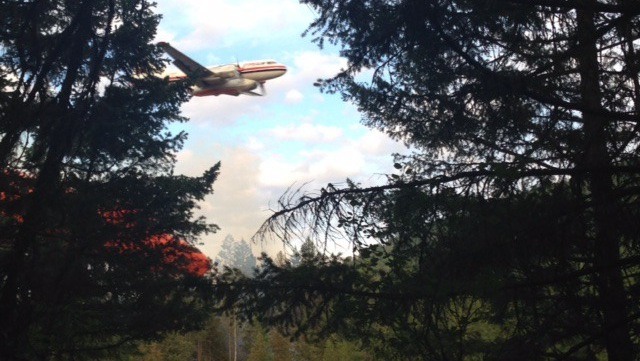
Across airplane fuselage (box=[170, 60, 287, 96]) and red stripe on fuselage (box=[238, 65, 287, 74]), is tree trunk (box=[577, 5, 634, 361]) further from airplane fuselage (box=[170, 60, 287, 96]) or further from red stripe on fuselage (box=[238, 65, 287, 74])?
red stripe on fuselage (box=[238, 65, 287, 74])

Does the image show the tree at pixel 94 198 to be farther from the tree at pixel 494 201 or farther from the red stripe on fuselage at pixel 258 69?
the red stripe on fuselage at pixel 258 69

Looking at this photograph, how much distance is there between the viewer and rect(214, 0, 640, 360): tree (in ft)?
15.5

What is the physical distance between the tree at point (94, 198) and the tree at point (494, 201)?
1.98m

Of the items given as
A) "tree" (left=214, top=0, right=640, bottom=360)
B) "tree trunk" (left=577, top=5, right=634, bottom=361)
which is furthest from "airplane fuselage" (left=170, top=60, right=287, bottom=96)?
"tree trunk" (left=577, top=5, right=634, bottom=361)

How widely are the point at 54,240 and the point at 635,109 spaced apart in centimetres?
898

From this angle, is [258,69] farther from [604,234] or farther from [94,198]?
[604,234]

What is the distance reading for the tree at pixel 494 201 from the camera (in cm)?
471

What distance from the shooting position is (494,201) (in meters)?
4.92

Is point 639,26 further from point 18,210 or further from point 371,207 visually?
point 18,210

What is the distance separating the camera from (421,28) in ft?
16.4

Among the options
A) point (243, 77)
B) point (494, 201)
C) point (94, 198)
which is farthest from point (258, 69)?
point (494, 201)

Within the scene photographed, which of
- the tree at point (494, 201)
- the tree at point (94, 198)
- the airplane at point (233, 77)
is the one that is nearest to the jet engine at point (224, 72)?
the airplane at point (233, 77)

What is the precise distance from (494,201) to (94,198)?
280 inches

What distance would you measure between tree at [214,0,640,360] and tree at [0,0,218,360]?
1978 mm
